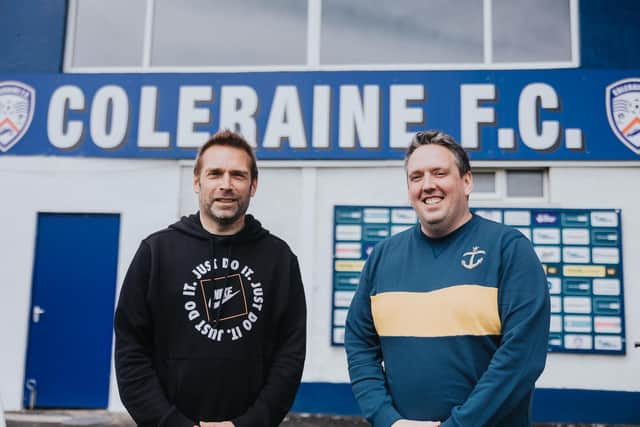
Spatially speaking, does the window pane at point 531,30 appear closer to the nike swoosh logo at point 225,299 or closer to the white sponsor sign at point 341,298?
the white sponsor sign at point 341,298

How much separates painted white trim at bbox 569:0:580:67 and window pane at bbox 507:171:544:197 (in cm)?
109

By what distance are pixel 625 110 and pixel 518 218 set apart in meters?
1.30

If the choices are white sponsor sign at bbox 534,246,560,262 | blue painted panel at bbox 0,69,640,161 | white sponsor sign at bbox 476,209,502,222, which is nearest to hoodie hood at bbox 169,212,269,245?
blue painted panel at bbox 0,69,640,161

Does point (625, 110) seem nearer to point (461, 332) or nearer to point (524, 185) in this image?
point (524, 185)

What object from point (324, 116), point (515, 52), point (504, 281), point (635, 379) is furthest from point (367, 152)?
point (504, 281)

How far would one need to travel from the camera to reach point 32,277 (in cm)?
489

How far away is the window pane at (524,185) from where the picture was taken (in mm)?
4648

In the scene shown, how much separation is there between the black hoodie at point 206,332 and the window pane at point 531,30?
12.9 ft

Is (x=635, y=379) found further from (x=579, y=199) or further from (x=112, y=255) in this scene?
(x=112, y=255)

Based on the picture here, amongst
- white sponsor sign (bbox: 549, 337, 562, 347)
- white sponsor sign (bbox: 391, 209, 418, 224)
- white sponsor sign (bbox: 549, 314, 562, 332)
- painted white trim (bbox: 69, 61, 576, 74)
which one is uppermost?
painted white trim (bbox: 69, 61, 576, 74)

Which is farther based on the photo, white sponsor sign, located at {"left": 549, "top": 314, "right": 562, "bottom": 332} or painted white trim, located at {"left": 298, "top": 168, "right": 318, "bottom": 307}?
painted white trim, located at {"left": 298, "top": 168, "right": 318, "bottom": 307}

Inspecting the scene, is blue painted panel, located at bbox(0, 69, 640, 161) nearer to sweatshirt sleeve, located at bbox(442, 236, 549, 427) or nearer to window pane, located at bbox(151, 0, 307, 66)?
window pane, located at bbox(151, 0, 307, 66)

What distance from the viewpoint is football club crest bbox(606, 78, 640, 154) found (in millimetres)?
4531

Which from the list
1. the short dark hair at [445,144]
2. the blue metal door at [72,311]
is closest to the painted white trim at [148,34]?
the blue metal door at [72,311]
